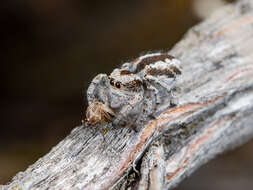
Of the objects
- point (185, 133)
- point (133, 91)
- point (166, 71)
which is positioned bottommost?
point (185, 133)

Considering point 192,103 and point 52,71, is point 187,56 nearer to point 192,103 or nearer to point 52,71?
point 192,103

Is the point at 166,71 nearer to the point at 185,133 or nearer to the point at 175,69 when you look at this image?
the point at 175,69

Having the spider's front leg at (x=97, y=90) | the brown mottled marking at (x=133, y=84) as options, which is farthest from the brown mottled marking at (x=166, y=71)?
the spider's front leg at (x=97, y=90)

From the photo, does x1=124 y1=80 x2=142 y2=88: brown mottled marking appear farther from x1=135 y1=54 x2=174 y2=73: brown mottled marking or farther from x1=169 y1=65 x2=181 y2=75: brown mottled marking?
x1=169 y1=65 x2=181 y2=75: brown mottled marking

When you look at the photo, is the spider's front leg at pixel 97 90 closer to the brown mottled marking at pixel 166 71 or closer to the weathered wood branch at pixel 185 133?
the weathered wood branch at pixel 185 133

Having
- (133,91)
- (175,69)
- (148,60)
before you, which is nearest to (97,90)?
(133,91)
